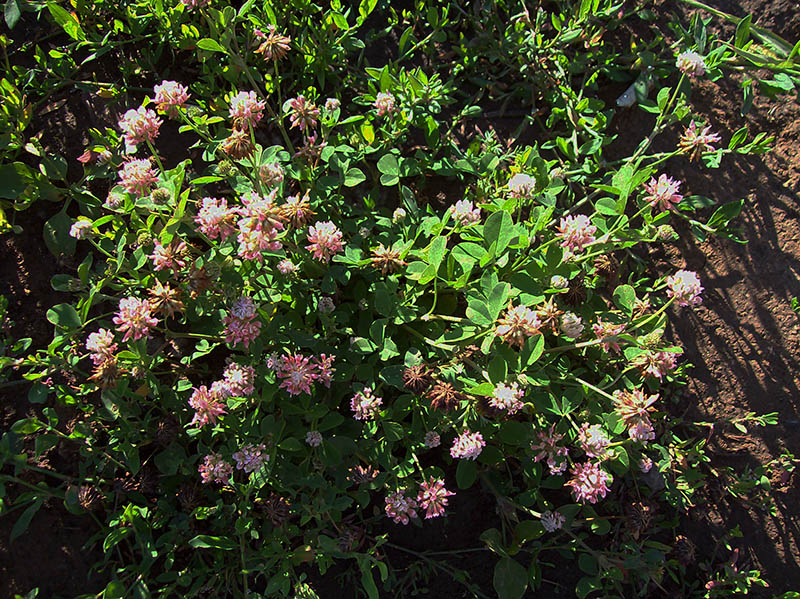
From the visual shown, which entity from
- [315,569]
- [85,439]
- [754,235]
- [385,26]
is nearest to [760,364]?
[754,235]

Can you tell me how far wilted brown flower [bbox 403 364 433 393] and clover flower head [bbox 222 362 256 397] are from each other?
57 centimetres

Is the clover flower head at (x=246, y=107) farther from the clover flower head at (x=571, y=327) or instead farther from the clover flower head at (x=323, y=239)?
the clover flower head at (x=571, y=327)

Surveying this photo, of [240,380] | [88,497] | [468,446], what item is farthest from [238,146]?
[88,497]

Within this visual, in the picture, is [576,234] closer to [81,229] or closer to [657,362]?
[657,362]

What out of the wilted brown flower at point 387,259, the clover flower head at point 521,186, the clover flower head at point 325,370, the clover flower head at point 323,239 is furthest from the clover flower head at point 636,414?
the clover flower head at point 323,239

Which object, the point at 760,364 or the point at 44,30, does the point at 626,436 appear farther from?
the point at 44,30

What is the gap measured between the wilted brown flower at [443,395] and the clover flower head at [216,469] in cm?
83

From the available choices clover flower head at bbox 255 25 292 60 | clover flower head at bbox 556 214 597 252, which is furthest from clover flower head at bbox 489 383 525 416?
clover flower head at bbox 255 25 292 60

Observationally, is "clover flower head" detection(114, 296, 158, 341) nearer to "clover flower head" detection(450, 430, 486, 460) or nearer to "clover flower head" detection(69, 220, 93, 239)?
"clover flower head" detection(69, 220, 93, 239)

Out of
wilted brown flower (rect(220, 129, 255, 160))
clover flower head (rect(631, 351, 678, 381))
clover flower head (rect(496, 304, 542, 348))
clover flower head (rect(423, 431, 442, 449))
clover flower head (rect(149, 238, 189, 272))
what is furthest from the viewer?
Answer: clover flower head (rect(423, 431, 442, 449))

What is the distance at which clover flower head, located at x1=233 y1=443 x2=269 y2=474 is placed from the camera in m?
2.26

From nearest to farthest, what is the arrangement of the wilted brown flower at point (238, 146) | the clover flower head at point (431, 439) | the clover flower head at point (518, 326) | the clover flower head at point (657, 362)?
1. the clover flower head at point (518, 326)
2. the wilted brown flower at point (238, 146)
3. the clover flower head at point (657, 362)
4. the clover flower head at point (431, 439)

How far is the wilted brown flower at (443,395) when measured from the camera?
221cm

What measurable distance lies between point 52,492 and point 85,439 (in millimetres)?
280
